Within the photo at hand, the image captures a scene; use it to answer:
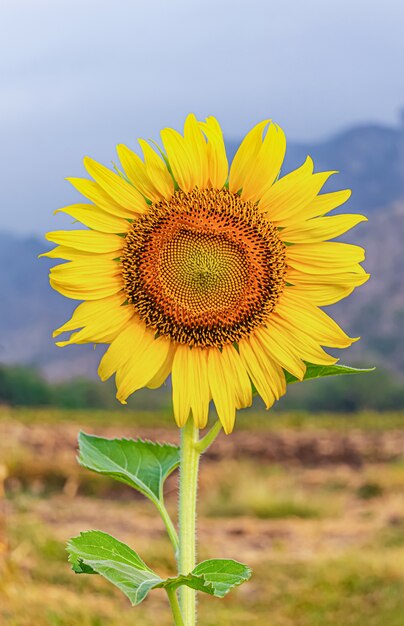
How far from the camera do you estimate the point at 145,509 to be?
1146 centimetres

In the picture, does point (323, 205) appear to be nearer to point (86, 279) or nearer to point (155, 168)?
point (155, 168)

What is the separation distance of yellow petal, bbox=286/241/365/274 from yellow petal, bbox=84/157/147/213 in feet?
1.13

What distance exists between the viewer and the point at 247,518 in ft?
36.1

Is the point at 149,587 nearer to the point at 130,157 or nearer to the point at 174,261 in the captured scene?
the point at 174,261

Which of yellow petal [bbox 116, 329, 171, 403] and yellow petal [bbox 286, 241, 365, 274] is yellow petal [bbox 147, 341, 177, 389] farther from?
yellow petal [bbox 286, 241, 365, 274]

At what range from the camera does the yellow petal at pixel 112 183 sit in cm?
165

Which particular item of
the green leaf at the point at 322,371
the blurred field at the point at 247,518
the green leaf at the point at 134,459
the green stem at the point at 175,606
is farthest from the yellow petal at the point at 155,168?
the blurred field at the point at 247,518

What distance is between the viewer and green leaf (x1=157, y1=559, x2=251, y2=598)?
1591 mm

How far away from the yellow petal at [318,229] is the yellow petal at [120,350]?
35cm

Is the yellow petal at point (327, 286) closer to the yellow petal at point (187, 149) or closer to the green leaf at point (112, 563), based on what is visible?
the yellow petal at point (187, 149)

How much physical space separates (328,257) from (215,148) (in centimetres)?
30

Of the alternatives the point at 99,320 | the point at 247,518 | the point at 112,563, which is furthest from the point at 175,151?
the point at 247,518

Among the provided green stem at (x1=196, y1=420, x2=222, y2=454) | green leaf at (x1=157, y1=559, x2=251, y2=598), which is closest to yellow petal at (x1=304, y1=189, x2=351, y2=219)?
green stem at (x1=196, y1=420, x2=222, y2=454)

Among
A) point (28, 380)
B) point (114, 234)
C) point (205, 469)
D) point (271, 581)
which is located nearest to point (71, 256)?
point (114, 234)
